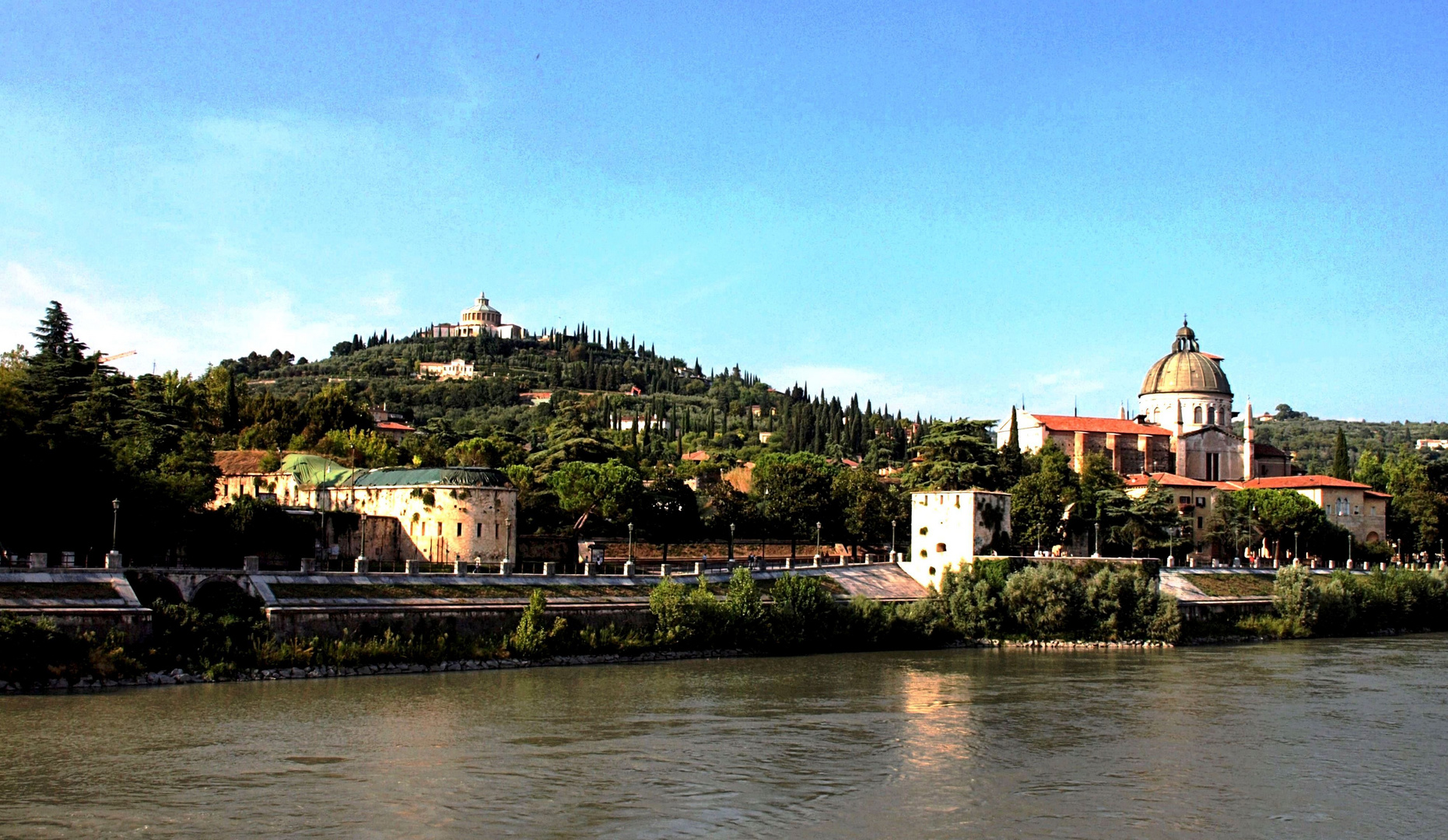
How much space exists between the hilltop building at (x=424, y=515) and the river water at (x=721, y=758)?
11052 mm

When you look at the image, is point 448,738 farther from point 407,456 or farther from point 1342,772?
point 407,456

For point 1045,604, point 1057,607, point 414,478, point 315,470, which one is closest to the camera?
point 1057,607

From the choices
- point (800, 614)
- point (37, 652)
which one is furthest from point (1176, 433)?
point (37, 652)

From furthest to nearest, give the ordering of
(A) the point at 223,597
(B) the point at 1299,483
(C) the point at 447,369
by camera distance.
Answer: (C) the point at 447,369
(B) the point at 1299,483
(A) the point at 223,597

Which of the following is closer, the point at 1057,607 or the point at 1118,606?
the point at 1057,607

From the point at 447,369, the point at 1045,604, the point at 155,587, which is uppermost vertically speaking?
the point at 447,369

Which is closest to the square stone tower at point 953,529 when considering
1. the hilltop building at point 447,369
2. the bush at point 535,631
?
the bush at point 535,631

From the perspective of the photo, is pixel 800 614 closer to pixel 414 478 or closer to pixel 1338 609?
pixel 414 478

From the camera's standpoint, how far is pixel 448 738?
76.5 feet

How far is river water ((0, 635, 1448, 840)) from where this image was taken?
18.5 metres

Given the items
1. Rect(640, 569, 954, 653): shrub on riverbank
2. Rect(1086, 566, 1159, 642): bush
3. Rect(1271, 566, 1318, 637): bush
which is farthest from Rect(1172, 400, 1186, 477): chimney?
Rect(640, 569, 954, 653): shrub on riverbank

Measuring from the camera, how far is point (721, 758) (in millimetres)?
22500

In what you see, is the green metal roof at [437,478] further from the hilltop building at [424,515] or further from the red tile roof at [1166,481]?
the red tile roof at [1166,481]

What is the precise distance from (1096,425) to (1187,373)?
763 centimetres
